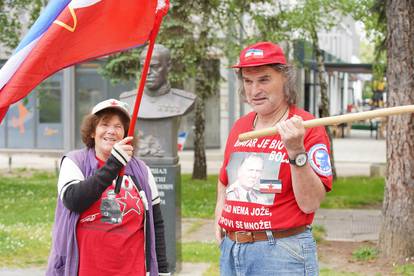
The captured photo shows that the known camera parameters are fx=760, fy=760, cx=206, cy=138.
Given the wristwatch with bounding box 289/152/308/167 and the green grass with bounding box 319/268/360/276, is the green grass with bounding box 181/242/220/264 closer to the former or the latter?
the green grass with bounding box 319/268/360/276

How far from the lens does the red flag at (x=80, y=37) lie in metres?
4.07

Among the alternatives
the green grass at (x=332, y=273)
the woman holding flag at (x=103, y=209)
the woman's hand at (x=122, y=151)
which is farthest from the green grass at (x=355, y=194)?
the woman's hand at (x=122, y=151)

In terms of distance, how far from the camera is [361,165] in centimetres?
2320

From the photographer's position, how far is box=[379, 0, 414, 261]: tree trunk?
849 centimetres

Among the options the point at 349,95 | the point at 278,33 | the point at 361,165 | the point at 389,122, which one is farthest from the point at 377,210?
the point at 349,95

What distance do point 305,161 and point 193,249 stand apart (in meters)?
5.88

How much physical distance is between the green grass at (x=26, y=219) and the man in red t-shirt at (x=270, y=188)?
5.17 metres

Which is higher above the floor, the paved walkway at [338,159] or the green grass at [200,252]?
the paved walkway at [338,159]

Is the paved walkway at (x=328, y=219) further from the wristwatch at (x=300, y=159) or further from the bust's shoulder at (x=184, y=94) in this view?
the wristwatch at (x=300, y=159)

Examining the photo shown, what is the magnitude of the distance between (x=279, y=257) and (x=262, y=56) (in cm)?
98

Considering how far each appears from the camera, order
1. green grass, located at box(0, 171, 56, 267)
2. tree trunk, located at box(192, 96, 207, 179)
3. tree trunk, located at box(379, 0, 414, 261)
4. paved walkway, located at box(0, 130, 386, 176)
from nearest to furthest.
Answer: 1. tree trunk, located at box(379, 0, 414, 261)
2. green grass, located at box(0, 171, 56, 267)
3. tree trunk, located at box(192, 96, 207, 179)
4. paved walkway, located at box(0, 130, 386, 176)

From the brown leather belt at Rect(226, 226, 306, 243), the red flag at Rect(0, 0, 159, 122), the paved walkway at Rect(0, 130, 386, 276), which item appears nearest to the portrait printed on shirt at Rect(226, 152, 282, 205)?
the brown leather belt at Rect(226, 226, 306, 243)

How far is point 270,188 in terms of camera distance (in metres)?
3.64

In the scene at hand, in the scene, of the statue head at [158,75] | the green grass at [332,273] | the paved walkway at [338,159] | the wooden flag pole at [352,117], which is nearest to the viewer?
the wooden flag pole at [352,117]
